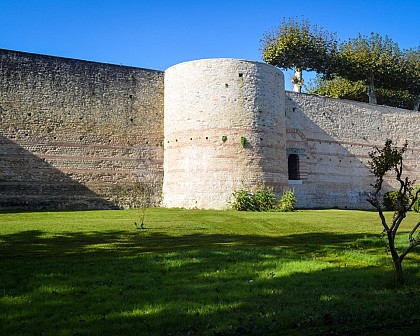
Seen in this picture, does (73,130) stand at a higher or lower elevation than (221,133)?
higher

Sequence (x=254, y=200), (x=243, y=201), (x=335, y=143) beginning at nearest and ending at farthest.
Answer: (x=243, y=201) → (x=254, y=200) → (x=335, y=143)

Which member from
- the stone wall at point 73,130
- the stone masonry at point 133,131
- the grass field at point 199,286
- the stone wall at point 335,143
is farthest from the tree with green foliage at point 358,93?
the grass field at point 199,286

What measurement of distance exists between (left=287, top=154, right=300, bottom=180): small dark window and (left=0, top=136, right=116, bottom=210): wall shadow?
1005 centimetres

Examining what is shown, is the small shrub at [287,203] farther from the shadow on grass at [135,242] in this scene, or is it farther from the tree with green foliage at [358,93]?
the tree with green foliage at [358,93]

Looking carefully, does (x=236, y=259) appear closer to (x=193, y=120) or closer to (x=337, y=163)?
(x=193, y=120)

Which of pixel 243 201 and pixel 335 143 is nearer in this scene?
pixel 243 201

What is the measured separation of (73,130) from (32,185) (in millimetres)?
2782

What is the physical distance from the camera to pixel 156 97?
20.6 meters

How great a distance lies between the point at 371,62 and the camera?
3184 centimetres

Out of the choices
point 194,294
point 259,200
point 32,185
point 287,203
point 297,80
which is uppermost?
point 297,80

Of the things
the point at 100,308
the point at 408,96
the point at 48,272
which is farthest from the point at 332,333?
the point at 408,96

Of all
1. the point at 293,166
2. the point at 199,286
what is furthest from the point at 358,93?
the point at 199,286

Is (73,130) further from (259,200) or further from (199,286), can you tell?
(199,286)

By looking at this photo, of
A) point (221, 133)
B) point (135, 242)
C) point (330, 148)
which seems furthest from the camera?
point (330, 148)
